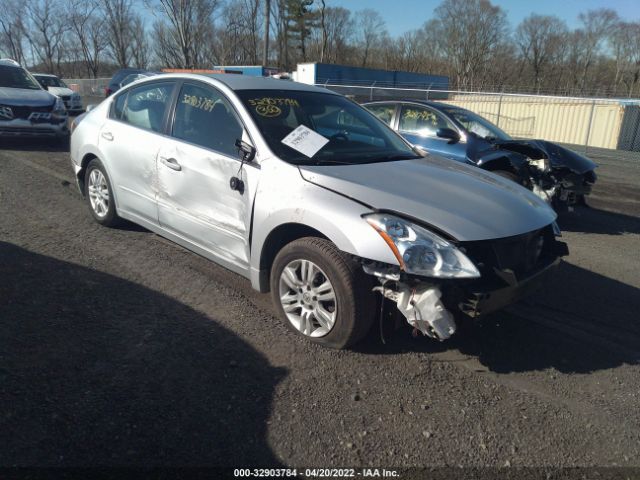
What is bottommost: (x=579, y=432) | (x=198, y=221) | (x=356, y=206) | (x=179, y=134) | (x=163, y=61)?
(x=579, y=432)

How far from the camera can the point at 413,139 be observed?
7.60 metres

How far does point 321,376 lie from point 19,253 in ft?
10.8

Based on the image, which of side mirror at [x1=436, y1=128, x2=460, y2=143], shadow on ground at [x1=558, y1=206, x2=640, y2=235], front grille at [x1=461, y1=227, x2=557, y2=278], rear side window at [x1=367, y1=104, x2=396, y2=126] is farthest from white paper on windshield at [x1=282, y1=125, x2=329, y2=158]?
shadow on ground at [x1=558, y1=206, x2=640, y2=235]

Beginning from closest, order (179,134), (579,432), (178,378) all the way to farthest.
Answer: (579,432), (178,378), (179,134)

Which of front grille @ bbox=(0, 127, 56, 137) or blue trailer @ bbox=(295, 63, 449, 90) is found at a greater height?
blue trailer @ bbox=(295, 63, 449, 90)

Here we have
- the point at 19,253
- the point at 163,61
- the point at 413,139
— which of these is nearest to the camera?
the point at 19,253

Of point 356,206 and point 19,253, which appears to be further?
point 19,253

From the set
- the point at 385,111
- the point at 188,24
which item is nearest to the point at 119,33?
the point at 188,24

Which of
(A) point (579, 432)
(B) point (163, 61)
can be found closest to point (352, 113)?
(A) point (579, 432)

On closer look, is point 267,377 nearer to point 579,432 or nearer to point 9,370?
point 9,370

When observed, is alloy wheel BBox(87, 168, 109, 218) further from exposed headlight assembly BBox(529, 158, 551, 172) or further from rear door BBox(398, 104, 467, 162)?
exposed headlight assembly BBox(529, 158, 551, 172)

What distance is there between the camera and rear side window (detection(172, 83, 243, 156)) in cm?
379

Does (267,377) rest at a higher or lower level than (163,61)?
lower

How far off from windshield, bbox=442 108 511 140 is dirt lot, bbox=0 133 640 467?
11.1 ft
